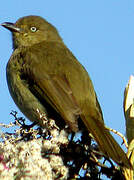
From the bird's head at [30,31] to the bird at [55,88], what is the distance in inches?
12.4

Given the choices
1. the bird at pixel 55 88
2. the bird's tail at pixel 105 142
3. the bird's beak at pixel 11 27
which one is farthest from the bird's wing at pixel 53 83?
the bird's beak at pixel 11 27

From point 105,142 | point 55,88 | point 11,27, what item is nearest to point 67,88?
point 55,88

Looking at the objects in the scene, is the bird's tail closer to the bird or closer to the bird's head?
the bird

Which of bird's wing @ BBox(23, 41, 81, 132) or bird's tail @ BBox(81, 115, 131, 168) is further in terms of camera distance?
bird's wing @ BBox(23, 41, 81, 132)

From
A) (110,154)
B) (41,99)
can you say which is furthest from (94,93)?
(110,154)

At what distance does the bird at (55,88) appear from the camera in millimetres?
4230

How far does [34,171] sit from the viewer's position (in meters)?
2.20

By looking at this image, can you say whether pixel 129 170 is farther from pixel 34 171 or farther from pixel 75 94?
pixel 75 94

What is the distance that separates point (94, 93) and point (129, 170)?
7.36 feet

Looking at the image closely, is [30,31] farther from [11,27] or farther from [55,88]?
[55,88]

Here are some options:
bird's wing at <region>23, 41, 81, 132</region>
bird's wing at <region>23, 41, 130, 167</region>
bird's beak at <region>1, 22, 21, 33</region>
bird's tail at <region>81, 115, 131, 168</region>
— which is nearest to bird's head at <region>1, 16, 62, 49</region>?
bird's beak at <region>1, 22, 21, 33</region>

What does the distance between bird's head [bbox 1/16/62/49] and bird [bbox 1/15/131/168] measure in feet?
1.03

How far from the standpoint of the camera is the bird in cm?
423

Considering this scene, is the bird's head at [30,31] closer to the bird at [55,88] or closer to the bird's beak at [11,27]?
the bird's beak at [11,27]
